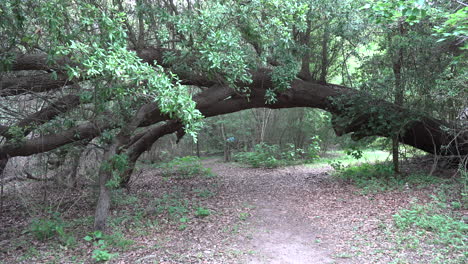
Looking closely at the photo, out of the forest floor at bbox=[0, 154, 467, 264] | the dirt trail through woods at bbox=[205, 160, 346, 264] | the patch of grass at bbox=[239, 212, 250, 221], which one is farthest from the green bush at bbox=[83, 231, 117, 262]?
the patch of grass at bbox=[239, 212, 250, 221]

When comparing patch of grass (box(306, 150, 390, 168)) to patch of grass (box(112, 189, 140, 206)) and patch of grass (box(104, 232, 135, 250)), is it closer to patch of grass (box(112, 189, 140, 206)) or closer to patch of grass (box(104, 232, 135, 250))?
patch of grass (box(112, 189, 140, 206))

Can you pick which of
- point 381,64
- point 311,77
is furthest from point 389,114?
point 311,77

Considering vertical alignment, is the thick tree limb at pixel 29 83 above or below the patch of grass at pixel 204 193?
above

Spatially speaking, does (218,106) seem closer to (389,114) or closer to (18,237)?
(389,114)

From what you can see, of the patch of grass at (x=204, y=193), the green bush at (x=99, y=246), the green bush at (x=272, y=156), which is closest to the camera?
the green bush at (x=99, y=246)

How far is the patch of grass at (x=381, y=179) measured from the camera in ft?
27.7

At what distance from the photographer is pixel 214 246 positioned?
18.6 ft

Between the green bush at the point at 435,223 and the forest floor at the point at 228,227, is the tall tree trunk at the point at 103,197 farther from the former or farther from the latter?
the green bush at the point at 435,223

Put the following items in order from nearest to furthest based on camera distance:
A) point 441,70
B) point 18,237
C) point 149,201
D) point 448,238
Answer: point 448,238
point 18,237
point 441,70
point 149,201

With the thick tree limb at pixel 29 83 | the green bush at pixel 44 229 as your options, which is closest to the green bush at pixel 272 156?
the green bush at pixel 44 229

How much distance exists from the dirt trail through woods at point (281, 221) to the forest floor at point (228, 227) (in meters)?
0.02

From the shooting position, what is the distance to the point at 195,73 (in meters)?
6.99

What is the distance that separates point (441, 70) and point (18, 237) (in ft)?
33.6

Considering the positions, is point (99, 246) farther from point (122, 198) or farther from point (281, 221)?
point (281, 221)
